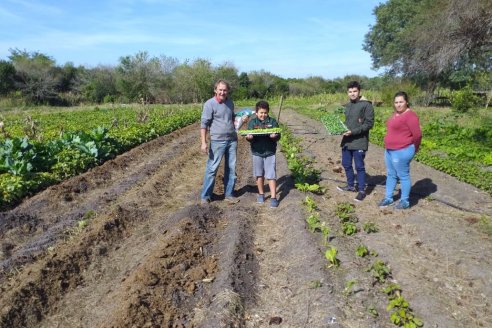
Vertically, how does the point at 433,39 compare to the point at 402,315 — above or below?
above

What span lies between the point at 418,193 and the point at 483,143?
20.2 feet

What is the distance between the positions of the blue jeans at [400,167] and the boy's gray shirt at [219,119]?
244 centimetres

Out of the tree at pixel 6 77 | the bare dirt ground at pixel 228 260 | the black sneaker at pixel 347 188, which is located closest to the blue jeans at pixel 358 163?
the black sneaker at pixel 347 188

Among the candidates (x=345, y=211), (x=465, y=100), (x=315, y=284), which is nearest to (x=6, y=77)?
(x=465, y=100)

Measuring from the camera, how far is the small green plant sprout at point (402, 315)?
313 centimetres

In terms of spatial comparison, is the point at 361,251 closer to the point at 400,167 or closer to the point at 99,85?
the point at 400,167

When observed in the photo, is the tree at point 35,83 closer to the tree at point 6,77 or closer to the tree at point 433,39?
the tree at point 6,77

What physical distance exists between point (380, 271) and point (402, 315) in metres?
0.75

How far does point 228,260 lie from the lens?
4.37 metres

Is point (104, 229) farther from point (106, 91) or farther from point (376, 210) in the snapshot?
point (106, 91)

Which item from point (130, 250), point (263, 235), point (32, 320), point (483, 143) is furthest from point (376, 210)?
point (483, 143)

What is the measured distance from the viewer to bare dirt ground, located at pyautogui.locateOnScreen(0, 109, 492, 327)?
3.50 meters

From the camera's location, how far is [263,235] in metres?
5.27

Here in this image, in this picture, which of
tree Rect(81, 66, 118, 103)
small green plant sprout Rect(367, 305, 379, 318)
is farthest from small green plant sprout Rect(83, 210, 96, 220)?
tree Rect(81, 66, 118, 103)
